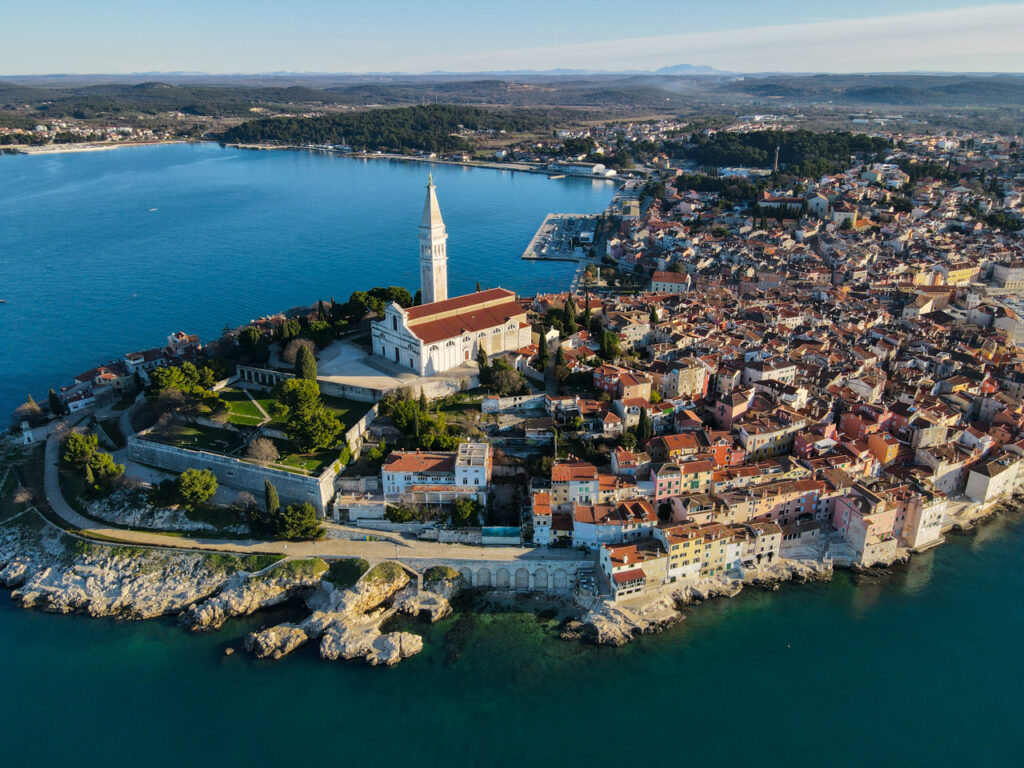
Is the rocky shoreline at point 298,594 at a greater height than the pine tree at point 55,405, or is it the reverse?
the pine tree at point 55,405

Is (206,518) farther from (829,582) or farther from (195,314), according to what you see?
(195,314)

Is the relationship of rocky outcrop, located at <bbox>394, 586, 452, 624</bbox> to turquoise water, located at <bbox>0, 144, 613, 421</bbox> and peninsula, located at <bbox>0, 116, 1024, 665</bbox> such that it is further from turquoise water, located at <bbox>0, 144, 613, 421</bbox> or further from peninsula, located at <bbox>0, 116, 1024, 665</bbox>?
turquoise water, located at <bbox>0, 144, 613, 421</bbox>

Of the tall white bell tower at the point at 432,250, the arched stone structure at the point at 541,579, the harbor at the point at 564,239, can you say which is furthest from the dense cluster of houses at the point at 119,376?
the harbor at the point at 564,239

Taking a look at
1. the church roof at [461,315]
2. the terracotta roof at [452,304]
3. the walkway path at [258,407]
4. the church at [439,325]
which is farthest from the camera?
the terracotta roof at [452,304]

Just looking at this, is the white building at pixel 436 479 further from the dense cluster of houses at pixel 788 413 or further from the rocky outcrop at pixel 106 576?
the rocky outcrop at pixel 106 576

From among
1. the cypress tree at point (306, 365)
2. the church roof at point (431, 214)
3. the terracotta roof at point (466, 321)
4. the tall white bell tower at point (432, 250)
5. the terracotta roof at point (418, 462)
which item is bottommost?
the terracotta roof at point (418, 462)

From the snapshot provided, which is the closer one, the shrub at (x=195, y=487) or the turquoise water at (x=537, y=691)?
the turquoise water at (x=537, y=691)
